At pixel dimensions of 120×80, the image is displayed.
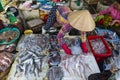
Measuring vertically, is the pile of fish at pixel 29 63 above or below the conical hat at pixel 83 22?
below

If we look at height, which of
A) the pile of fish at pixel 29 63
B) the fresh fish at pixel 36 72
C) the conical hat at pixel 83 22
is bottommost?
the fresh fish at pixel 36 72

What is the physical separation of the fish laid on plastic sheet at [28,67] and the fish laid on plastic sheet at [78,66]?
1.17 ft

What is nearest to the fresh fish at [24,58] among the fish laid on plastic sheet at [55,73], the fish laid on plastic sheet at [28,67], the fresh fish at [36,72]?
the fish laid on plastic sheet at [28,67]

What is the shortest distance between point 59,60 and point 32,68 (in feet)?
1.67

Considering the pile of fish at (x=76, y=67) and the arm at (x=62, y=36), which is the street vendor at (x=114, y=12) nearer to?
the arm at (x=62, y=36)

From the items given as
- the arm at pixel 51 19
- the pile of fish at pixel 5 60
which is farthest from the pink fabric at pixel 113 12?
the pile of fish at pixel 5 60

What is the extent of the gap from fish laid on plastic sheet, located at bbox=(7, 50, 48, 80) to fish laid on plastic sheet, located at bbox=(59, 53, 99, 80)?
36cm

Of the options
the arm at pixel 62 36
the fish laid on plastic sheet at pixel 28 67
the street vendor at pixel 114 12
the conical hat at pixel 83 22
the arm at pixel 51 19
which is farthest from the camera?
the street vendor at pixel 114 12

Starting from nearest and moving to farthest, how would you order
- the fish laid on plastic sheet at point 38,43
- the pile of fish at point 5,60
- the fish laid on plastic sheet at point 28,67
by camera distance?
the fish laid on plastic sheet at point 28,67 → the pile of fish at point 5,60 → the fish laid on plastic sheet at point 38,43

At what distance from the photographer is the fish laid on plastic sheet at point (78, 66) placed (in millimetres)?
2775

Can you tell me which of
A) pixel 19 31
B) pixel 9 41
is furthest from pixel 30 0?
pixel 9 41

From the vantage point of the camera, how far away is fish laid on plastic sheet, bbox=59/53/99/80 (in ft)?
9.11

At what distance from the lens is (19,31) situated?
4043 mm

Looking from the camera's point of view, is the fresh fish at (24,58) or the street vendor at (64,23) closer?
the street vendor at (64,23)
